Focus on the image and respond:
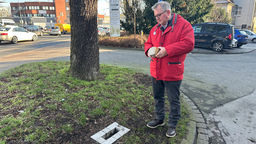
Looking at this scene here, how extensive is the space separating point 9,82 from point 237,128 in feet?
17.5

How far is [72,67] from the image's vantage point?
15.3ft

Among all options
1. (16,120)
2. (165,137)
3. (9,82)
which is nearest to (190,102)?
(165,137)

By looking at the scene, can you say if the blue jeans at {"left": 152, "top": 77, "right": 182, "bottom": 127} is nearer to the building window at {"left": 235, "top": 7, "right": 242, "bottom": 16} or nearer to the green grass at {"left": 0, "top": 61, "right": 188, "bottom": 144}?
the green grass at {"left": 0, "top": 61, "right": 188, "bottom": 144}

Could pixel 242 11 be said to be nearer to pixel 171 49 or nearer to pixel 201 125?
pixel 201 125

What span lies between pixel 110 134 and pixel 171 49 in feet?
5.63

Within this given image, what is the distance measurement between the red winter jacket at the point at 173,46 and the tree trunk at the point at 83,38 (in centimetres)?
229

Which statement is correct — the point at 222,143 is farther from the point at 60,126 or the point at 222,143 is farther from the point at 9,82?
the point at 9,82

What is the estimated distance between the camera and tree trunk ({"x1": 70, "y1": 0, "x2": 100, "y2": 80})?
14.4ft

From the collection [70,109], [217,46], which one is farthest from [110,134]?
[217,46]

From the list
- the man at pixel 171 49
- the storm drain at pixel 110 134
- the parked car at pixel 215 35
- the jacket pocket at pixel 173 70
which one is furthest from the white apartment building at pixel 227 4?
the storm drain at pixel 110 134

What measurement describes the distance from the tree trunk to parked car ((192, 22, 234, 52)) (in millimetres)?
A: 11399

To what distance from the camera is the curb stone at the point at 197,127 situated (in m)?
2.87

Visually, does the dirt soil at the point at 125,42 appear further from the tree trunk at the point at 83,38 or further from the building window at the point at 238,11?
the building window at the point at 238,11

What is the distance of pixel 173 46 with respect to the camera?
7.84 ft
